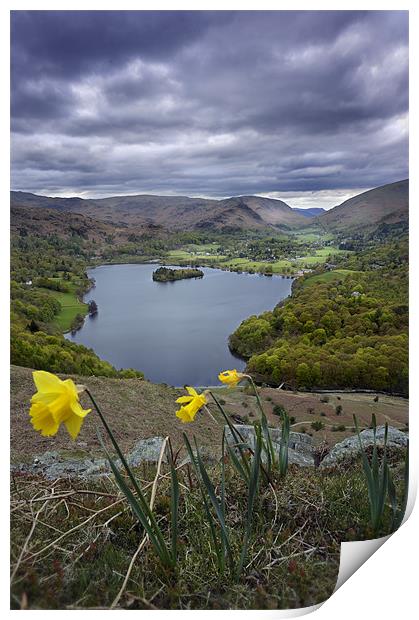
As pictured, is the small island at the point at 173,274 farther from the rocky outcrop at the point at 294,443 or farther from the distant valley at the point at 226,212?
the rocky outcrop at the point at 294,443

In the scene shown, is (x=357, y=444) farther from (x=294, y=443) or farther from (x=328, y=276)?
(x=328, y=276)

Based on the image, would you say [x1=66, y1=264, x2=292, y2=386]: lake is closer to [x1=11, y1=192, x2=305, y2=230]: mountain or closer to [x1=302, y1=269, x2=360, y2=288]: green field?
[x1=302, y1=269, x2=360, y2=288]: green field

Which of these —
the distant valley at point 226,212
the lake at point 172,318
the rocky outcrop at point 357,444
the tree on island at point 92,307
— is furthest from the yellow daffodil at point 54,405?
the rocky outcrop at point 357,444

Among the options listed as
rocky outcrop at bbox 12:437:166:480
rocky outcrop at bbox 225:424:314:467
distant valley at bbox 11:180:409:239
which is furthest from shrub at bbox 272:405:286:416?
distant valley at bbox 11:180:409:239

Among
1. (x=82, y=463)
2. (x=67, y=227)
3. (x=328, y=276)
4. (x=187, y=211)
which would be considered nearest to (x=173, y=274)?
(x=187, y=211)

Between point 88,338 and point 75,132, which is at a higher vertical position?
point 75,132

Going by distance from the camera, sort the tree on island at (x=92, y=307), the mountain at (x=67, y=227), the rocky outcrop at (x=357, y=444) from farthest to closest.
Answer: the tree on island at (x=92, y=307)
the rocky outcrop at (x=357, y=444)
the mountain at (x=67, y=227)
